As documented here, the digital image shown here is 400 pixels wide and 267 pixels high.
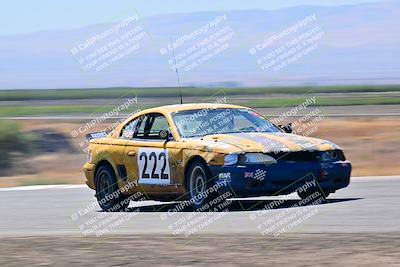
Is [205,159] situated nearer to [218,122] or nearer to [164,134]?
[164,134]

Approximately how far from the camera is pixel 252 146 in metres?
13.6

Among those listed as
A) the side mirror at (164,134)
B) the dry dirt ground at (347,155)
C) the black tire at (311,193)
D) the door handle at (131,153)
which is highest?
the side mirror at (164,134)

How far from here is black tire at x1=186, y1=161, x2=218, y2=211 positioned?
13.6 meters

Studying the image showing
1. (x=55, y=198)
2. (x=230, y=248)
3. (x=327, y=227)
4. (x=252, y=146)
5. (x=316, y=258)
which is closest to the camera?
(x=316, y=258)

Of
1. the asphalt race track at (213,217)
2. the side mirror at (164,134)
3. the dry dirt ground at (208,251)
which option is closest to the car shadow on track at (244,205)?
the asphalt race track at (213,217)

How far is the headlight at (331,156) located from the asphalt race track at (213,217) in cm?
55

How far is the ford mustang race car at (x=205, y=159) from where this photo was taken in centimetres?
1356

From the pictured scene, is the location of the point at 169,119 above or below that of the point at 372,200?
above

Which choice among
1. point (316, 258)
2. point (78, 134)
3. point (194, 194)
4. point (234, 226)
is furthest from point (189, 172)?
point (78, 134)

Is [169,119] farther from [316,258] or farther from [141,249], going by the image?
[316,258]

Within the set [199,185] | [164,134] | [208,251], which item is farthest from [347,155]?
[208,251]

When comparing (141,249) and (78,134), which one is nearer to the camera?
(141,249)

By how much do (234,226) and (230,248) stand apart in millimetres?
1979

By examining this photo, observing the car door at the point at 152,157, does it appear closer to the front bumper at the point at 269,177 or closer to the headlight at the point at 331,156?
the front bumper at the point at 269,177
